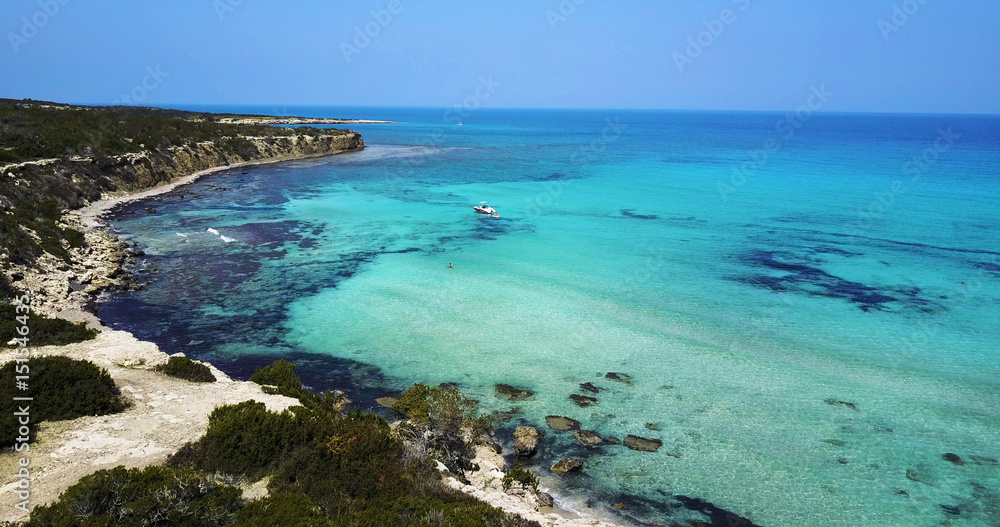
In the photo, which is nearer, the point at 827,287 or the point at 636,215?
the point at 827,287

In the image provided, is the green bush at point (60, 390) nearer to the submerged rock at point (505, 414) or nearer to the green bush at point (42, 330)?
the green bush at point (42, 330)

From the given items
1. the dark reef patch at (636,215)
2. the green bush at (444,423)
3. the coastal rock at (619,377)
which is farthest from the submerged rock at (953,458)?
the dark reef patch at (636,215)

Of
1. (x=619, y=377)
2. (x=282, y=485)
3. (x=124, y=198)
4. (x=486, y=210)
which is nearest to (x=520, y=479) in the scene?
(x=282, y=485)

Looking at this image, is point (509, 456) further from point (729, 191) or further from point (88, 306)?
point (729, 191)

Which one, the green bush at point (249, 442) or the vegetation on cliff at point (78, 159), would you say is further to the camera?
the vegetation on cliff at point (78, 159)

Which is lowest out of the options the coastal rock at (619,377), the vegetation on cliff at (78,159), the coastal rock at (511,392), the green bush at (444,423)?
the coastal rock at (511,392)

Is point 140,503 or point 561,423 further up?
point 140,503

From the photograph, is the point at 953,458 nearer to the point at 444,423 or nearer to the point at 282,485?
the point at 444,423
